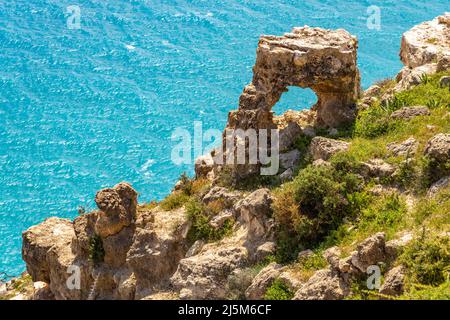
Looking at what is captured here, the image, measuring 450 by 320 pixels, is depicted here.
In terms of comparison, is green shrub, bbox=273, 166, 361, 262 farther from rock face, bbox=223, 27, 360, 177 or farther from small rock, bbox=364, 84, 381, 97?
small rock, bbox=364, 84, 381, 97

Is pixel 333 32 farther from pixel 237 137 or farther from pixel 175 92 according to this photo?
pixel 175 92

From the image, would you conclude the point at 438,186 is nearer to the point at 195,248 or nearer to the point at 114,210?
the point at 195,248

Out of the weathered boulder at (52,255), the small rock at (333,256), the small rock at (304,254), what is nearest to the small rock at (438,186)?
the small rock at (333,256)

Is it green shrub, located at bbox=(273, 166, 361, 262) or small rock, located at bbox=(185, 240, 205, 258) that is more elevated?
green shrub, located at bbox=(273, 166, 361, 262)

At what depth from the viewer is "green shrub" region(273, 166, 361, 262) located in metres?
16.7

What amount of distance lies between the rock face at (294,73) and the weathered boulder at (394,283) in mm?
7070

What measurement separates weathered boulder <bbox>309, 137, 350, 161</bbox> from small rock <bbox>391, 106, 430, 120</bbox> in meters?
1.99


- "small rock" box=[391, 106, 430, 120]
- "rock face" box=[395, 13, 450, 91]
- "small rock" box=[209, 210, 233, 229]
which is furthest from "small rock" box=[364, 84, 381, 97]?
"small rock" box=[209, 210, 233, 229]

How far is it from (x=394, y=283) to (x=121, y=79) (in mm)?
32572

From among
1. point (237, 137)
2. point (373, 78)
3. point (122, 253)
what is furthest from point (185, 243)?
point (373, 78)

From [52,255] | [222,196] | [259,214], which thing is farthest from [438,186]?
[52,255]

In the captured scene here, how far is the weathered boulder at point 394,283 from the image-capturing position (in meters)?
13.6

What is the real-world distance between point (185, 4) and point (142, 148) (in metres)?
18.6

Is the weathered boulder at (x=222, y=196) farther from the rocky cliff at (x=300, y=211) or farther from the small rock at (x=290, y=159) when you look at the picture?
the small rock at (x=290, y=159)
